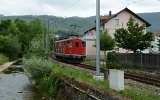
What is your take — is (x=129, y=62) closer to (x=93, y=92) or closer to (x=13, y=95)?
(x=13, y=95)

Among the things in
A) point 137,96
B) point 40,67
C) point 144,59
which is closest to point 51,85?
point 40,67

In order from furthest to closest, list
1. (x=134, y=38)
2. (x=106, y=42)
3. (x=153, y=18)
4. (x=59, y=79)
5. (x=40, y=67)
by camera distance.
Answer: (x=153, y=18), (x=106, y=42), (x=134, y=38), (x=40, y=67), (x=59, y=79)

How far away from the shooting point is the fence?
134ft

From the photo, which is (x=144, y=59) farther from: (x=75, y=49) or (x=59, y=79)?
(x=59, y=79)

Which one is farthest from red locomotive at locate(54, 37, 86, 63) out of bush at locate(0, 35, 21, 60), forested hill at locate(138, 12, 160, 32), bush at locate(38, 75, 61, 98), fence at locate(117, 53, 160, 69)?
forested hill at locate(138, 12, 160, 32)

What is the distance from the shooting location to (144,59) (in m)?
43.2

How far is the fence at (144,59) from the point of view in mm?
40750

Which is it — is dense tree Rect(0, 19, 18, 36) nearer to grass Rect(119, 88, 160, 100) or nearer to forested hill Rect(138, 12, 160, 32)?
forested hill Rect(138, 12, 160, 32)

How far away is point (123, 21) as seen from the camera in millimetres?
83750

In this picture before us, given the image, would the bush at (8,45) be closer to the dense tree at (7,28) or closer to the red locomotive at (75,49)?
the dense tree at (7,28)

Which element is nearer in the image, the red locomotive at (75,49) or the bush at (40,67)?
the bush at (40,67)

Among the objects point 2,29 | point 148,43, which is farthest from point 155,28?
point 148,43

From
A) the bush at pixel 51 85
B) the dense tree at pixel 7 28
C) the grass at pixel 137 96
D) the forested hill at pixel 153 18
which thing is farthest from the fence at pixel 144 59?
the forested hill at pixel 153 18

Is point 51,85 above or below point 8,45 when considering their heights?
below
